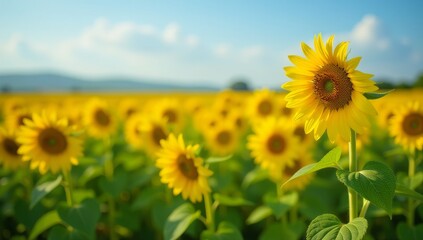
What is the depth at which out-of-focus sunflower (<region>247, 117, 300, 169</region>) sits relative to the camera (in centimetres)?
491

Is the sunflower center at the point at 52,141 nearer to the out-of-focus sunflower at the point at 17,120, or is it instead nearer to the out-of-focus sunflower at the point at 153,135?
the out-of-focus sunflower at the point at 153,135

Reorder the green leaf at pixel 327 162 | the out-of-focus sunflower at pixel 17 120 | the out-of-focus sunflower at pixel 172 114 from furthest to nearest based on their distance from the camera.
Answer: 1. the out-of-focus sunflower at pixel 172 114
2. the out-of-focus sunflower at pixel 17 120
3. the green leaf at pixel 327 162

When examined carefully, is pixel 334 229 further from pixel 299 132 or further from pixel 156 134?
pixel 299 132

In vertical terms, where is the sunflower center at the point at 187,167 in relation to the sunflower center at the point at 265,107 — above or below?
below

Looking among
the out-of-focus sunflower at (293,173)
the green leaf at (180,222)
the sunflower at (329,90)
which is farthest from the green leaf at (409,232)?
the green leaf at (180,222)

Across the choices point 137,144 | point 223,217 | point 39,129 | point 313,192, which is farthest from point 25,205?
point 313,192

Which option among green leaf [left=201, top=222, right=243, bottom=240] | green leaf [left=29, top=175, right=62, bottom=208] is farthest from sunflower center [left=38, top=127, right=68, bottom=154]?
green leaf [left=201, top=222, right=243, bottom=240]

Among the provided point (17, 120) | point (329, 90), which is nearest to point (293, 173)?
point (329, 90)

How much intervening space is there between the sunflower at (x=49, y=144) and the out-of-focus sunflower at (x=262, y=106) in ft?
13.5

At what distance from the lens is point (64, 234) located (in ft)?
12.4

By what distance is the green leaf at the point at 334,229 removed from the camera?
84.5 inches

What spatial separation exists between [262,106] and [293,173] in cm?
283

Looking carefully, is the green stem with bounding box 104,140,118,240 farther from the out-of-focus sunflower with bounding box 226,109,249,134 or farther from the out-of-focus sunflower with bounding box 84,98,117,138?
the out-of-focus sunflower with bounding box 226,109,249,134

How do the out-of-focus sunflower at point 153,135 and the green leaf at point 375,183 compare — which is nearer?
the green leaf at point 375,183
